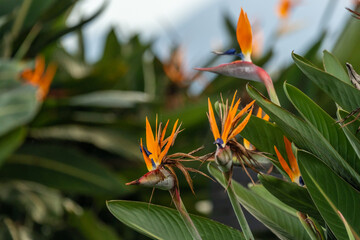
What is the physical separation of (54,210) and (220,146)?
4.56ft

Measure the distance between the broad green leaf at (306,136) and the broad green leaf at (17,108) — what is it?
105 centimetres

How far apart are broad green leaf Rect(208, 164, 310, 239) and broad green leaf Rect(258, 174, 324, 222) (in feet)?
0.14

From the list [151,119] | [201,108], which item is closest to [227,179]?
[201,108]

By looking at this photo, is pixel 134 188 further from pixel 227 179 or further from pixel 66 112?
pixel 227 179

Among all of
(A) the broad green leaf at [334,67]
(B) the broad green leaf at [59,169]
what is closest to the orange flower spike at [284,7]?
(B) the broad green leaf at [59,169]

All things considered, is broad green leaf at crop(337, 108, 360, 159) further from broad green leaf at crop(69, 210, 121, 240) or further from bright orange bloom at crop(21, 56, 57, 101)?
bright orange bloom at crop(21, 56, 57, 101)

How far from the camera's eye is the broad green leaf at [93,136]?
1.74 meters

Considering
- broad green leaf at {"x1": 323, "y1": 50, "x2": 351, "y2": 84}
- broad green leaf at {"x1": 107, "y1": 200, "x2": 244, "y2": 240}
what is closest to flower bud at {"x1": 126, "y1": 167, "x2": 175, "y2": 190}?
broad green leaf at {"x1": 107, "y1": 200, "x2": 244, "y2": 240}

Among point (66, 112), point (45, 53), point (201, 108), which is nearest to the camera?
point (201, 108)

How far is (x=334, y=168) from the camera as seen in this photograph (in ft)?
1.51

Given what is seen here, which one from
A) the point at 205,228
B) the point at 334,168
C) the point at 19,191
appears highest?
the point at 334,168

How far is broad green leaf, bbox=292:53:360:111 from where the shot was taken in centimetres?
41

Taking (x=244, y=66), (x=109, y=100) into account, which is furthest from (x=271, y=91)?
(x=109, y=100)

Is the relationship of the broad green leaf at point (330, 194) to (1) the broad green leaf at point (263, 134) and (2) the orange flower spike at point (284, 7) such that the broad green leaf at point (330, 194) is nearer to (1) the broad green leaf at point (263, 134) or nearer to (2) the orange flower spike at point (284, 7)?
(1) the broad green leaf at point (263, 134)
